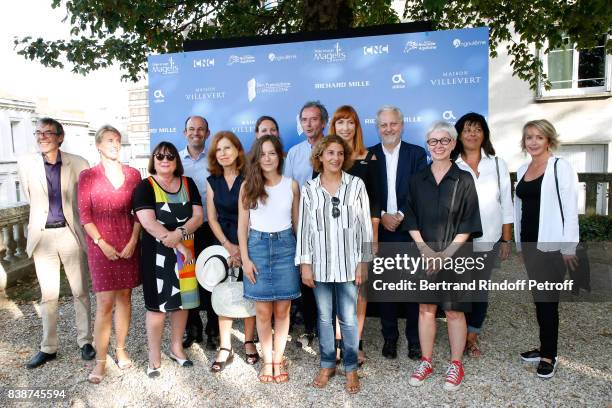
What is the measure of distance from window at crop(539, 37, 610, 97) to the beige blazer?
39.2ft

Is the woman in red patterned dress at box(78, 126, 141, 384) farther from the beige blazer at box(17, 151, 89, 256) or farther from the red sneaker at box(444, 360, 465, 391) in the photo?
the red sneaker at box(444, 360, 465, 391)

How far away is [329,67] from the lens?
4.76 meters

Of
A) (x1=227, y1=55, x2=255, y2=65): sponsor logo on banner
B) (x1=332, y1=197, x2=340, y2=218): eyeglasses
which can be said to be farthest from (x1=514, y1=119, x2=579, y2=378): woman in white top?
(x1=227, y1=55, x2=255, y2=65): sponsor logo on banner

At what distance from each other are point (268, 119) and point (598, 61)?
11396 mm

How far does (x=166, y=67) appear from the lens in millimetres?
5188

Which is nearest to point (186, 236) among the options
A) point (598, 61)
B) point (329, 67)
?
point (329, 67)

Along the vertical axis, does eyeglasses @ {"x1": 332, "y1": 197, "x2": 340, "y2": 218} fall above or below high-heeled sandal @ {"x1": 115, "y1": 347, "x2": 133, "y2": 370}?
above

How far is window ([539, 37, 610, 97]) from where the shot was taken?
1181 cm

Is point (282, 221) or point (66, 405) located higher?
point (282, 221)

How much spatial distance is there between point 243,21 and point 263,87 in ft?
11.2

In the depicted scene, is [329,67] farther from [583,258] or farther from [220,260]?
[583,258]

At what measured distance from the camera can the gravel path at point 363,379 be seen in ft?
10.7

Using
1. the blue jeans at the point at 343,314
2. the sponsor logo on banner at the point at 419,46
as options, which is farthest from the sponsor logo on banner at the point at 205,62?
the blue jeans at the point at 343,314

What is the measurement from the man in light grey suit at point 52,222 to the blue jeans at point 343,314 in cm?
225
